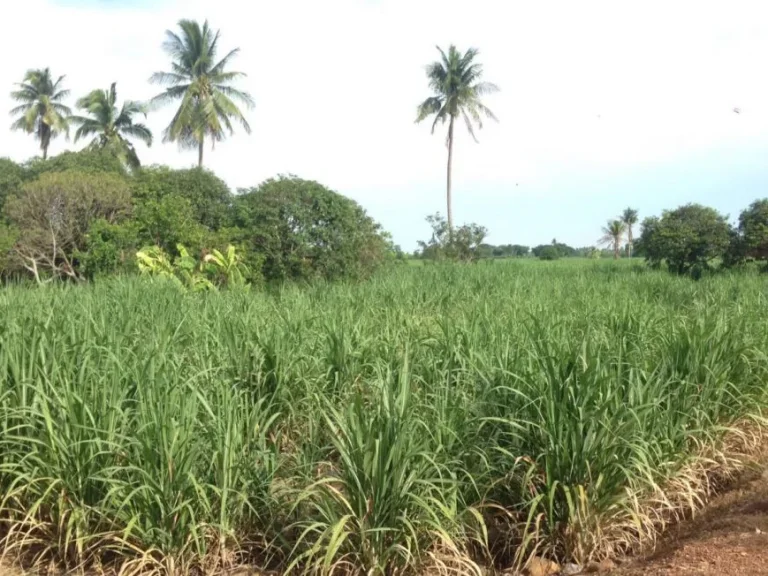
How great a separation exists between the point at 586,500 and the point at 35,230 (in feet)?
42.8

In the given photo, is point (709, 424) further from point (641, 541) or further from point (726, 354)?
point (641, 541)

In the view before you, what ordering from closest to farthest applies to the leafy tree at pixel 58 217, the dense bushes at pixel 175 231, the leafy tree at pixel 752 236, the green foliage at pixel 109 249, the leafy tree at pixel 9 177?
1. the green foliage at pixel 109 249
2. the dense bushes at pixel 175 231
3. the leafy tree at pixel 58 217
4. the leafy tree at pixel 752 236
5. the leafy tree at pixel 9 177

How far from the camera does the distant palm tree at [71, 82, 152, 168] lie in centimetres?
2825

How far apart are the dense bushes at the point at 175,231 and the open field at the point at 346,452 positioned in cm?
832

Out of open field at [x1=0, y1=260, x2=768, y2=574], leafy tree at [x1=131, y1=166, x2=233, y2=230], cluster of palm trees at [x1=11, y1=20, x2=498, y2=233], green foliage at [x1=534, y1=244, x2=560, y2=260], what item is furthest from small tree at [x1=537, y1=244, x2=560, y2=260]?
open field at [x1=0, y1=260, x2=768, y2=574]

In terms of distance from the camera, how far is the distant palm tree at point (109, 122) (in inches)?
1112

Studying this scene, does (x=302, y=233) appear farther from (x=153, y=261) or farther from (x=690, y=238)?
(x=690, y=238)

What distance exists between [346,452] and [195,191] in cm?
1318

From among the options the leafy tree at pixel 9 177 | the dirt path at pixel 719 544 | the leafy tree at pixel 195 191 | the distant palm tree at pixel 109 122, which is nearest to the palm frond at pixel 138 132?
the distant palm tree at pixel 109 122

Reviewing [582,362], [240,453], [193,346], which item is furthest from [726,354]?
[193,346]

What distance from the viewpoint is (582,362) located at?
142 inches

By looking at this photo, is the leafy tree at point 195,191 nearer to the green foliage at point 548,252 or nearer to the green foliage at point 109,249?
the green foliage at point 109,249

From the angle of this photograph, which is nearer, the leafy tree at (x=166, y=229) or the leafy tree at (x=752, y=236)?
the leafy tree at (x=166, y=229)

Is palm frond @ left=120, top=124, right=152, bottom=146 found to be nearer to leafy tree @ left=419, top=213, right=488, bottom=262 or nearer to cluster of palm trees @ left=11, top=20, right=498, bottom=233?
cluster of palm trees @ left=11, top=20, right=498, bottom=233
